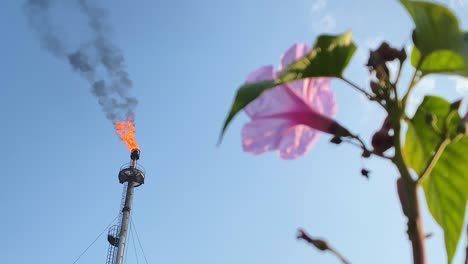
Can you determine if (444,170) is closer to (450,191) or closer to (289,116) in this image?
(450,191)

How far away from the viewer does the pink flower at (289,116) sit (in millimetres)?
874

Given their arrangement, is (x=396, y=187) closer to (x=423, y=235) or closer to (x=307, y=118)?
(x=423, y=235)

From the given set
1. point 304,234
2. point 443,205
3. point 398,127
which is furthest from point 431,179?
point 304,234

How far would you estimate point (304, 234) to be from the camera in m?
0.74

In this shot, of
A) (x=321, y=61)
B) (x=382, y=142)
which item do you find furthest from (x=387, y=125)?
(x=321, y=61)

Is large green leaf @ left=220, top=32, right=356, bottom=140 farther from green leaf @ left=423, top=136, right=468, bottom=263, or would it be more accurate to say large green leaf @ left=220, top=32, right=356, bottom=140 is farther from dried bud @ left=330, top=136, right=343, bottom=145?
green leaf @ left=423, top=136, right=468, bottom=263

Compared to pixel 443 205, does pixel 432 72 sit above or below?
above

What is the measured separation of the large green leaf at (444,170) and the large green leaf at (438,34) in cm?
11

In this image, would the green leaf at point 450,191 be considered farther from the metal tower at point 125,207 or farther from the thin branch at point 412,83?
the metal tower at point 125,207

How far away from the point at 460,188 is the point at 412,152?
105mm

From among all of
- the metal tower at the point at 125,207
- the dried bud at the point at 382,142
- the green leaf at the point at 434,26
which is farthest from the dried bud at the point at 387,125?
the metal tower at the point at 125,207

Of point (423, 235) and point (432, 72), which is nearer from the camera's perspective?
point (423, 235)

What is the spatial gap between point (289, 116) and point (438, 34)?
272mm

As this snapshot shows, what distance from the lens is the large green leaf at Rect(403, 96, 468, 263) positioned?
2.84 feet
